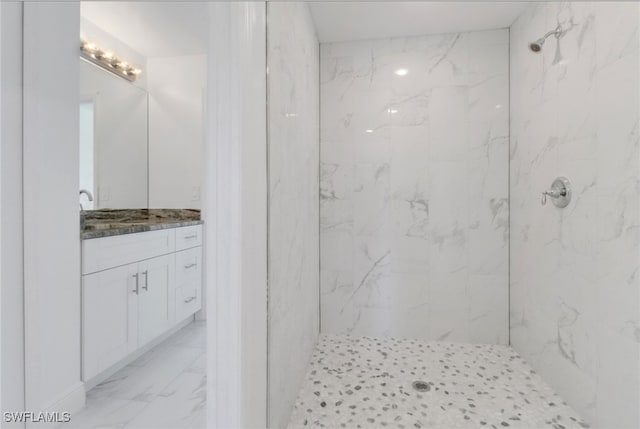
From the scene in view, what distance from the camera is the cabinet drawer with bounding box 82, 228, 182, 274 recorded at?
1540 mm

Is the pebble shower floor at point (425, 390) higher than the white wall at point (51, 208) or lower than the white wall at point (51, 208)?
lower

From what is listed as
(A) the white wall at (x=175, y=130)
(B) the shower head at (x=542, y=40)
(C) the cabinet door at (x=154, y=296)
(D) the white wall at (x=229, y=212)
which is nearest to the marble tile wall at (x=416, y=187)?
(B) the shower head at (x=542, y=40)

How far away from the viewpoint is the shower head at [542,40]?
4.55ft

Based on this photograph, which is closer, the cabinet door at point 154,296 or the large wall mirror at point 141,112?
the cabinet door at point 154,296

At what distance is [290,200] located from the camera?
1.48 meters

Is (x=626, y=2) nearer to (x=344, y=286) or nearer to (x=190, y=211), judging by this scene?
(x=344, y=286)

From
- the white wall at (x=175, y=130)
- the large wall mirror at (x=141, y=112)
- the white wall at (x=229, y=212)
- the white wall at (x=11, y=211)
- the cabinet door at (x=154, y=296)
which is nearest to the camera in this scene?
the white wall at (x=229, y=212)

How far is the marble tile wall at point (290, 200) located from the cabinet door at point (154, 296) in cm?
95

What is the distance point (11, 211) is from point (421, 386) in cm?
192

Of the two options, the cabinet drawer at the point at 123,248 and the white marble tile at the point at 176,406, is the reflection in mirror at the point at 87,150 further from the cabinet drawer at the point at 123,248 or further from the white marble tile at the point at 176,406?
the white marble tile at the point at 176,406

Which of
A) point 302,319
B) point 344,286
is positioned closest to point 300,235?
point 302,319

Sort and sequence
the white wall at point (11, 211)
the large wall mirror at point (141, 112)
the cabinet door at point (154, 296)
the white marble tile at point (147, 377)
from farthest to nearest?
the large wall mirror at point (141, 112), the cabinet door at point (154, 296), the white marble tile at point (147, 377), the white wall at point (11, 211)

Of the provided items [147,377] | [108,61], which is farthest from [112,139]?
[147,377]

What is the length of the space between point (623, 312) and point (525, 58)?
4.68 feet
